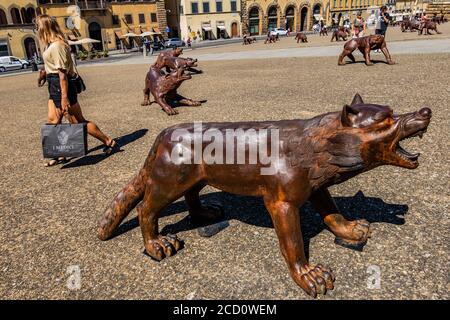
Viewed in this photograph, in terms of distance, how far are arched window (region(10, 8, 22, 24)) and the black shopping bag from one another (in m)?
43.7

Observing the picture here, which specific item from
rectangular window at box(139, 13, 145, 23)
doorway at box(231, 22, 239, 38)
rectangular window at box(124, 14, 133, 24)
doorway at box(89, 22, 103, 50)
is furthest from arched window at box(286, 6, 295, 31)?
doorway at box(89, 22, 103, 50)

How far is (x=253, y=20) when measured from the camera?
189ft

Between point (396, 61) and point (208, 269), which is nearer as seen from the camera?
point (208, 269)

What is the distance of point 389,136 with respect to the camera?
80.6 inches

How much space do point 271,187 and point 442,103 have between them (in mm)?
6179

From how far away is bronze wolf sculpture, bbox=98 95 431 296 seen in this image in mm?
2070

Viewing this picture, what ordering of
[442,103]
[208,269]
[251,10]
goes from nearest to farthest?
1. [208,269]
2. [442,103]
3. [251,10]

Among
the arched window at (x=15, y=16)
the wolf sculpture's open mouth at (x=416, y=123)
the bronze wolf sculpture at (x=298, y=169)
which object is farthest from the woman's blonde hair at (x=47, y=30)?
the arched window at (x=15, y=16)

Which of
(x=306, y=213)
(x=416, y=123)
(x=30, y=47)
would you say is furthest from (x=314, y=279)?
(x=30, y=47)

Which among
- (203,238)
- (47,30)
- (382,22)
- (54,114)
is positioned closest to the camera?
(203,238)

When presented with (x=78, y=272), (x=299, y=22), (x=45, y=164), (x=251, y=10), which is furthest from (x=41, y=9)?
(x=78, y=272)

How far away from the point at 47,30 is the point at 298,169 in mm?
3892

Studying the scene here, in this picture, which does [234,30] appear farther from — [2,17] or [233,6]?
[2,17]

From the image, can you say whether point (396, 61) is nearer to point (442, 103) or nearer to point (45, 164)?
point (442, 103)
